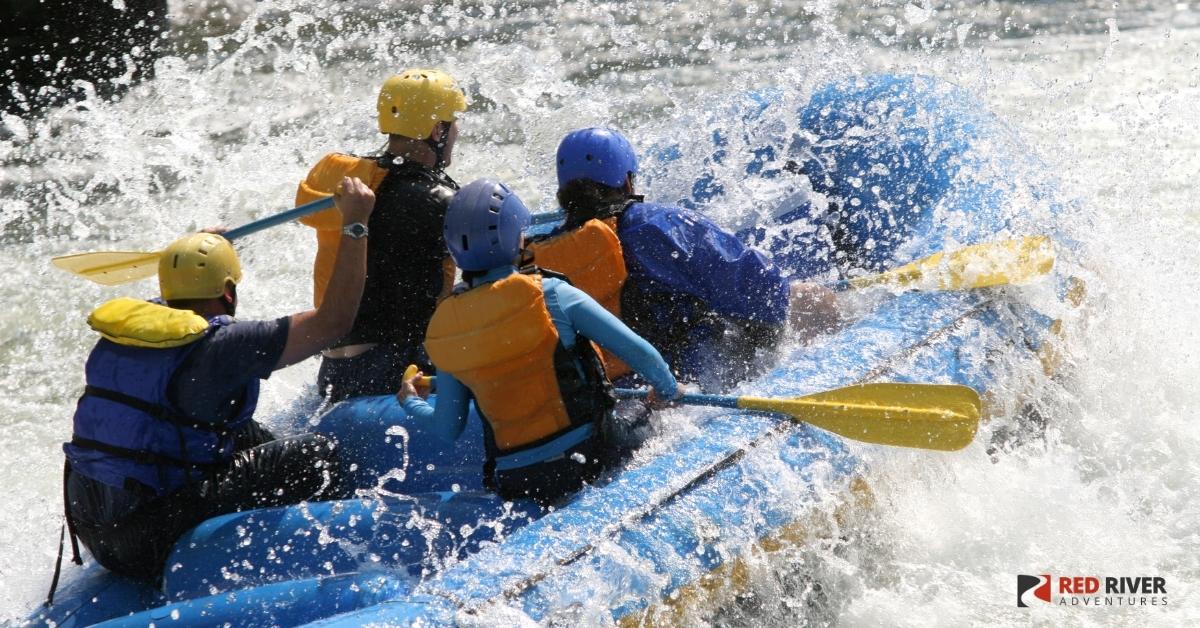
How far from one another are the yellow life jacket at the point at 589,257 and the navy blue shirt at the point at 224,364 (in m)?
0.92

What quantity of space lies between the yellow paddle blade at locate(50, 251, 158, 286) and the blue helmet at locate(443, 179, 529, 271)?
1988 millimetres

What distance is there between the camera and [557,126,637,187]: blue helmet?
13.3 feet

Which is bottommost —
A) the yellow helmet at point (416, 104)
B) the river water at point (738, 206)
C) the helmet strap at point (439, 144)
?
the river water at point (738, 206)

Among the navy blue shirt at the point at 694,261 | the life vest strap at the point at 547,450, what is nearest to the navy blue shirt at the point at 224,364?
the life vest strap at the point at 547,450

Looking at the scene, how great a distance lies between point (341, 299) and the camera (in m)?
3.72

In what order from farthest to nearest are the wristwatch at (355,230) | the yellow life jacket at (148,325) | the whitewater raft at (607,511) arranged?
the wristwatch at (355,230) < the yellow life jacket at (148,325) < the whitewater raft at (607,511)

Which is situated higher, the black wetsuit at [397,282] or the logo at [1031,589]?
the black wetsuit at [397,282]

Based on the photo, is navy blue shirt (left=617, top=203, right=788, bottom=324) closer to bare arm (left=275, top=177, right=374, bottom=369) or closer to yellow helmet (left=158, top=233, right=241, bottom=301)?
bare arm (left=275, top=177, right=374, bottom=369)

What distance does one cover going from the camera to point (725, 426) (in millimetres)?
3789

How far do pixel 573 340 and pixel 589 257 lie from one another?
0.61 meters

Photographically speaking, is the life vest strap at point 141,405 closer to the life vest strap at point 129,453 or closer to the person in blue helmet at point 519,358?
the life vest strap at point 129,453

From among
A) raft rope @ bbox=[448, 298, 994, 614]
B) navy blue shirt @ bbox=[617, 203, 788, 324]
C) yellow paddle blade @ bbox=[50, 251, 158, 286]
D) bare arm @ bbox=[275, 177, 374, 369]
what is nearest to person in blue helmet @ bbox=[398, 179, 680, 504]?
raft rope @ bbox=[448, 298, 994, 614]

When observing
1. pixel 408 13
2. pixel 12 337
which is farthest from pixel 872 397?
pixel 408 13

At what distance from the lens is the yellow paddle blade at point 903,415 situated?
11.9 feet
